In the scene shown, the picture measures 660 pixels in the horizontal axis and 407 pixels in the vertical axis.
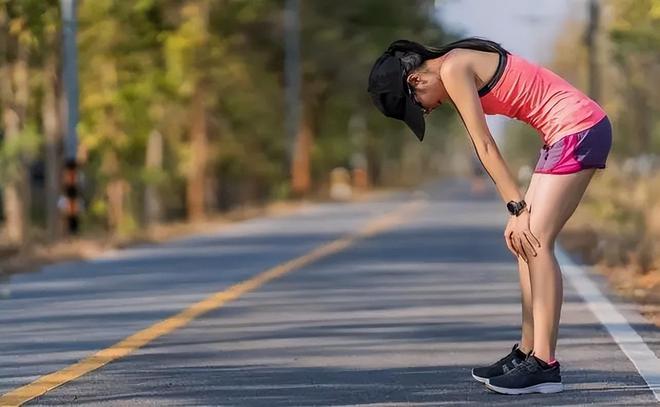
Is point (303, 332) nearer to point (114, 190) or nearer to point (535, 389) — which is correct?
point (535, 389)

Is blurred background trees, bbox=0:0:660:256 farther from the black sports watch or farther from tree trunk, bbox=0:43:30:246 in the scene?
the black sports watch

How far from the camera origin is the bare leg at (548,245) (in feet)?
27.7

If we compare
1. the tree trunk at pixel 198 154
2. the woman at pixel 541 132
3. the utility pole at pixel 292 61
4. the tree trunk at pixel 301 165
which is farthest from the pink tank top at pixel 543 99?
the tree trunk at pixel 301 165

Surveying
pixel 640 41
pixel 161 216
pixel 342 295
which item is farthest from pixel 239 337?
pixel 161 216

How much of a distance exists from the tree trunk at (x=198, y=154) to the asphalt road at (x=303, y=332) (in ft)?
74.5

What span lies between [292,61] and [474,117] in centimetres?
4304

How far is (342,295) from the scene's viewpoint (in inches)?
592

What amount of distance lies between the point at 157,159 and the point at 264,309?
123 ft

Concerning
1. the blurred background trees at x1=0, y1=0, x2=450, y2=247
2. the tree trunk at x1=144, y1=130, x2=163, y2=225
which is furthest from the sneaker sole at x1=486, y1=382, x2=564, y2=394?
the tree trunk at x1=144, y1=130, x2=163, y2=225

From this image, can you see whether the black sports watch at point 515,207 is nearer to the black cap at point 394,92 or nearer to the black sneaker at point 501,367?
the black cap at point 394,92

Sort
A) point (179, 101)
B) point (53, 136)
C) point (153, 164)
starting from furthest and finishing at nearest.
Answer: point (153, 164)
point (179, 101)
point (53, 136)

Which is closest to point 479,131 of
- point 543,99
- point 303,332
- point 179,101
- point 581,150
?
point 543,99

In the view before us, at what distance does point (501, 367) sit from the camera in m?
8.77

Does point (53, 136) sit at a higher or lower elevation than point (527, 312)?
higher
